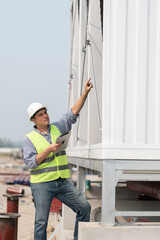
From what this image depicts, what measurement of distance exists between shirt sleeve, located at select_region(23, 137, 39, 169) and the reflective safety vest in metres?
0.05

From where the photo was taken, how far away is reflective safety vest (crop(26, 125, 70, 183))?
17.4ft

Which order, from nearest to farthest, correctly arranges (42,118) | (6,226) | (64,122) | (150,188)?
(42,118), (64,122), (6,226), (150,188)

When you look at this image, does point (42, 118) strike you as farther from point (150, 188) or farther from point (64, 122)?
point (150, 188)

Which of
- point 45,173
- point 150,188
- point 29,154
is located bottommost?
point 150,188

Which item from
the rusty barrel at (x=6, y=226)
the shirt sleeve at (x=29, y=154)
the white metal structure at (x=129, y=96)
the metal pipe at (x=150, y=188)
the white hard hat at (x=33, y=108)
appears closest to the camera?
the white metal structure at (x=129, y=96)

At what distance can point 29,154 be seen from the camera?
5.29 m

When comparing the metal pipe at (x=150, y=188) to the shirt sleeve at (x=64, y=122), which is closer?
the shirt sleeve at (x=64, y=122)

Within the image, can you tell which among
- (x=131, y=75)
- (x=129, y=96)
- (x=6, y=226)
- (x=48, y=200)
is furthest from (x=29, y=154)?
(x=6, y=226)

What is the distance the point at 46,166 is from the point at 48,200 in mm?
445

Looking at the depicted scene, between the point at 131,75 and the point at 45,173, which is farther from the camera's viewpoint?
the point at 45,173

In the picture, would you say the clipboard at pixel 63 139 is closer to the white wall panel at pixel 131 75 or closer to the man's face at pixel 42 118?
the man's face at pixel 42 118

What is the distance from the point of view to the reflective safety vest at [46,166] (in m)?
5.30

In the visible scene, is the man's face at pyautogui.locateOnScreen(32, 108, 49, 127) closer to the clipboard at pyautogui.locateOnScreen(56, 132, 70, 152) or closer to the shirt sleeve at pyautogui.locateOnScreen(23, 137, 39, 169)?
the shirt sleeve at pyautogui.locateOnScreen(23, 137, 39, 169)

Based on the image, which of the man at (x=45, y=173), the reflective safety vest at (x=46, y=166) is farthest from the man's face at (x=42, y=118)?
the reflective safety vest at (x=46, y=166)
